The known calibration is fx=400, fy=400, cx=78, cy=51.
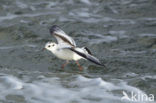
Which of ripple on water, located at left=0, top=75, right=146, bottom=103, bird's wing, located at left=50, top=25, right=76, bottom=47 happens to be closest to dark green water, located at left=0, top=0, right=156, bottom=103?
ripple on water, located at left=0, top=75, right=146, bottom=103

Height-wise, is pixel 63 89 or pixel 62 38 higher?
pixel 62 38

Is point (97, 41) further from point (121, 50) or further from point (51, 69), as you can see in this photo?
point (51, 69)

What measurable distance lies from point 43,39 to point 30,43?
1.39 ft

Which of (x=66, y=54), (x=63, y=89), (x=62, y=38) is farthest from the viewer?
(x=62, y=38)

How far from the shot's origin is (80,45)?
Result: 33.6 ft

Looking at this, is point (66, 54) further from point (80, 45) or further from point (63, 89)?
point (63, 89)

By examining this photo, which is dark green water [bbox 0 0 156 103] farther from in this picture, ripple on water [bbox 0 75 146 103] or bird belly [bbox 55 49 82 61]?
bird belly [bbox 55 49 82 61]

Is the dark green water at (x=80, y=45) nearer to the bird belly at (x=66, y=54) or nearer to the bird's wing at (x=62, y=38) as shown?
the bird belly at (x=66, y=54)

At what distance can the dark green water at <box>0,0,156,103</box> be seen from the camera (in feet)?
23.4

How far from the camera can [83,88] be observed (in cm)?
727

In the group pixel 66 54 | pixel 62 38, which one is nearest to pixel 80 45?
pixel 62 38

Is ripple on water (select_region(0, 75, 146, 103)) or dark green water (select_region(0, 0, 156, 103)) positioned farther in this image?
dark green water (select_region(0, 0, 156, 103))

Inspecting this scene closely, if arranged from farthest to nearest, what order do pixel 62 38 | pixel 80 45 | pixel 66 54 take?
pixel 80 45
pixel 62 38
pixel 66 54

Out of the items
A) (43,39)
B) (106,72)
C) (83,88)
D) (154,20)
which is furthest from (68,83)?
(154,20)
